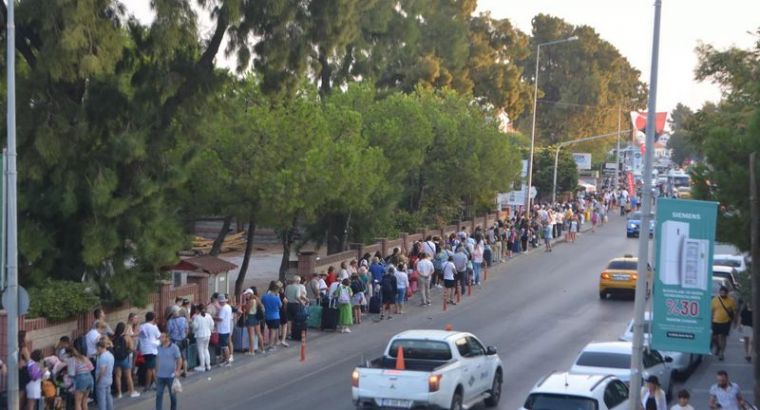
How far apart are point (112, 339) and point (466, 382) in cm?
696

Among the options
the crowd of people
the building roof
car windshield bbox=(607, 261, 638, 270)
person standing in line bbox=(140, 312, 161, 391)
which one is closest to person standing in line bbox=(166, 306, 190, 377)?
the crowd of people

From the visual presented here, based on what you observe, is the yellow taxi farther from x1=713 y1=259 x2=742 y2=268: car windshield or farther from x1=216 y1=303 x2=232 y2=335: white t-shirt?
x1=216 y1=303 x2=232 y2=335: white t-shirt

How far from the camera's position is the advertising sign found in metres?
14.7

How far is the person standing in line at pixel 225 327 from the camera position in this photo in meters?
24.5

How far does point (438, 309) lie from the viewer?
112 feet

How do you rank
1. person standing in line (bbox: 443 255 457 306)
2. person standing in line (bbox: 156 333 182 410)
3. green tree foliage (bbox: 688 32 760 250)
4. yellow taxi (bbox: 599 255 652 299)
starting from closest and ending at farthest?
person standing in line (bbox: 156 333 182 410)
green tree foliage (bbox: 688 32 760 250)
person standing in line (bbox: 443 255 457 306)
yellow taxi (bbox: 599 255 652 299)

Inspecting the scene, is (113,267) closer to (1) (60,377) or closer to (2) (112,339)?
(2) (112,339)

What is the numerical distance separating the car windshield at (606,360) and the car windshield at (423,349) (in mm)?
2732

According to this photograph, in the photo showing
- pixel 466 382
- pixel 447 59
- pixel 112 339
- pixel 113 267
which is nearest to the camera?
pixel 466 382

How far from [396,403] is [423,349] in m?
1.54

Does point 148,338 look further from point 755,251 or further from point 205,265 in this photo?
point 755,251

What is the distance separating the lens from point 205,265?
28141 mm

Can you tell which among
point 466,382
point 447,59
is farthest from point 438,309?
point 447,59

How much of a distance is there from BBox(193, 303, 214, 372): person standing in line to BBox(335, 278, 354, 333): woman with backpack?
246 inches
